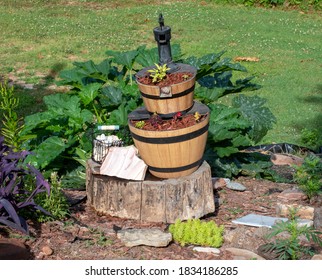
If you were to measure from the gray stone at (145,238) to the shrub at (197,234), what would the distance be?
3.9 inches

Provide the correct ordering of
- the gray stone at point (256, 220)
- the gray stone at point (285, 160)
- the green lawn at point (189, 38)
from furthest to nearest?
Result: the green lawn at point (189, 38) → the gray stone at point (285, 160) → the gray stone at point (256, 220)

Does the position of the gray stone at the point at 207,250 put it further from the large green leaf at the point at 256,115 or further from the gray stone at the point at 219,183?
the large green leaf at the point at 256,115

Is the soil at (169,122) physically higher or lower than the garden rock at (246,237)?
higher

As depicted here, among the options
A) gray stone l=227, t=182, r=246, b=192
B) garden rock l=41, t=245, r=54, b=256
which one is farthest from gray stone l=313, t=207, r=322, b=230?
garden rock l=41, t=245, r=54, b=256

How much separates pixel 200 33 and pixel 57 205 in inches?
422

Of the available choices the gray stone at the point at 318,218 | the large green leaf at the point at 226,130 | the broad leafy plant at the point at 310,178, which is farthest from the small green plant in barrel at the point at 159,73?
the gray stone at the point at 318,218

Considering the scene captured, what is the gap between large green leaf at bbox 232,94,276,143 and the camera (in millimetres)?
8023

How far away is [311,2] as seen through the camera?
60.8ft

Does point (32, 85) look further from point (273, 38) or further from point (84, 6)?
point (84, 6)

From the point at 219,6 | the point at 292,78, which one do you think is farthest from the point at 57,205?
the point at 219,6

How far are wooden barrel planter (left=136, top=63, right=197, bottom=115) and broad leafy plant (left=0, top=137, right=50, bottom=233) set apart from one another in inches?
44.7

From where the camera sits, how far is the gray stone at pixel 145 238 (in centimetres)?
588

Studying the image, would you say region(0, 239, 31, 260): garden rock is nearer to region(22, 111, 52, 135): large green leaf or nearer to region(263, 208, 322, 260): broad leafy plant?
region(263, 208, 322, 260): broad leafy plant

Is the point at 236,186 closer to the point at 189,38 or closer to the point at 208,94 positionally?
the point at 208,94
